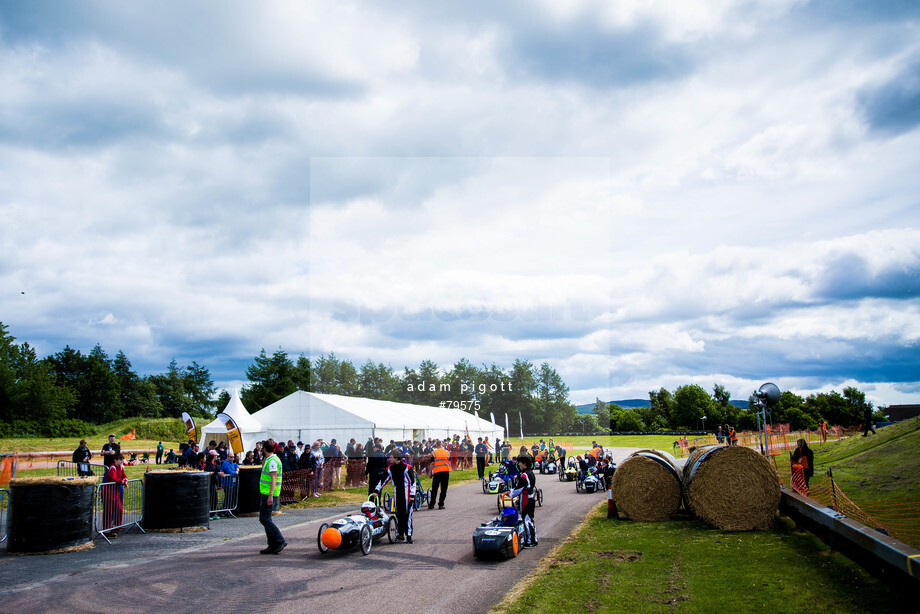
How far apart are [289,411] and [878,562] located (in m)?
32.2

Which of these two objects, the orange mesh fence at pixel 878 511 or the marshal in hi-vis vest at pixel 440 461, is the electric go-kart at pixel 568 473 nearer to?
the marshal in hi-vis vest at pixel 440 461

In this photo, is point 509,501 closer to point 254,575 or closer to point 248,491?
point 248,491

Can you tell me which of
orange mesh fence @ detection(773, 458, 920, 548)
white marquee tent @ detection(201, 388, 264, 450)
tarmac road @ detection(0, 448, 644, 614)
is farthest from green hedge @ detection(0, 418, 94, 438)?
orange mesh fence @ detection(773, 458, 920, 548)

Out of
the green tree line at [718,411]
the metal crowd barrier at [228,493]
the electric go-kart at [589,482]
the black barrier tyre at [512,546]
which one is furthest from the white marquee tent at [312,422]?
the green tree line at [718,411]

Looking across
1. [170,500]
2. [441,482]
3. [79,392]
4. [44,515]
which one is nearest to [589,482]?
[441,482]

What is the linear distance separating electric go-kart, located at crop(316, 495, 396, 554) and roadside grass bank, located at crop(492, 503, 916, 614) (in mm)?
3251

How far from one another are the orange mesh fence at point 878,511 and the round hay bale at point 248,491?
45.1 feet

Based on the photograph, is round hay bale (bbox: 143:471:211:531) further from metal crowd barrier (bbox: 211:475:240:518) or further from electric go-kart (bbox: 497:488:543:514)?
electric go-kart (bbox: 497:488:543:514)

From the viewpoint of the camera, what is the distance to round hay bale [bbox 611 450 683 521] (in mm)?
14453

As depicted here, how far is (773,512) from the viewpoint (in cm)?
1266

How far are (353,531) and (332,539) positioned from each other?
428mm

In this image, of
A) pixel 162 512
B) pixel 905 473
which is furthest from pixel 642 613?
pixel 905 473

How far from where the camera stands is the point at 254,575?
9.45 meters

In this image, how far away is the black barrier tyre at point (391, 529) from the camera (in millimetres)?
12328
